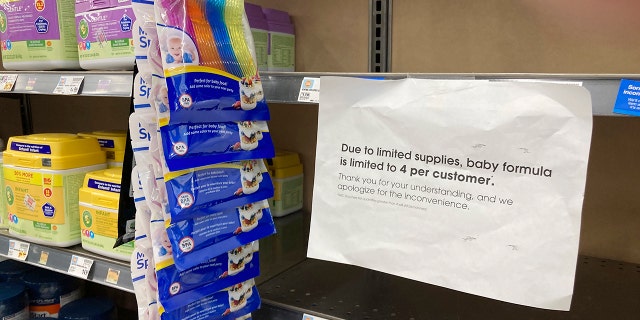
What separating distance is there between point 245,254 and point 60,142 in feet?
2.15

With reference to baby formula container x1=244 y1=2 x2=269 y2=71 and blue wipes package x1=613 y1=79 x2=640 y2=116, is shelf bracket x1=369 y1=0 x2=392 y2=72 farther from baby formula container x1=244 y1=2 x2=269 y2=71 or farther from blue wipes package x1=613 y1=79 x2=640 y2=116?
blue wipes package x1=613 y1=79 x2=640 y2=116

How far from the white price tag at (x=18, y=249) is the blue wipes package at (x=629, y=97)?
56.0 inches

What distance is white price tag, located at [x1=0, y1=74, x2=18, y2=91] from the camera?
1.37 meters

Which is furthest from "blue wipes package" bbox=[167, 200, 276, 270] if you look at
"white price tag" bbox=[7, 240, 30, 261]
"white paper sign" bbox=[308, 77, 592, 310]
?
"white price tag" bbox=[7, 240, 30, 261]

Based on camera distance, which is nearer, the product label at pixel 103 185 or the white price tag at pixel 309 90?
the white price tag at pixel 309 90

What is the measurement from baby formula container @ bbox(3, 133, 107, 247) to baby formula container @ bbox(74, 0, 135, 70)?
23 cm

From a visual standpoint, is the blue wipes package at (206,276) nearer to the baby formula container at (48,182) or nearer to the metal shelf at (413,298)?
the metal shelf at (413,298)

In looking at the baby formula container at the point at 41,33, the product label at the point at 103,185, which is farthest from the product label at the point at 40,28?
the product label at the point at 103,185

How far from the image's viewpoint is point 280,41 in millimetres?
1493

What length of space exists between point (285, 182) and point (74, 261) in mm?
614

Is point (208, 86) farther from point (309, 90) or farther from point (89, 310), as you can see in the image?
point (89, 310)

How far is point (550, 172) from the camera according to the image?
737 mm

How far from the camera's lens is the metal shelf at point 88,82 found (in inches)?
44.9

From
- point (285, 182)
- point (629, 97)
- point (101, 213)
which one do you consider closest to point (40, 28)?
point (101, 213)
